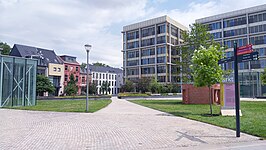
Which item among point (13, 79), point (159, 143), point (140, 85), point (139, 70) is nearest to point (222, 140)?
point (159, 143)

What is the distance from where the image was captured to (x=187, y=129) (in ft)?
36.3

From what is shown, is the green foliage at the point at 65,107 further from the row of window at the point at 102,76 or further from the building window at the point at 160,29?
the row of window at the point at 102,76

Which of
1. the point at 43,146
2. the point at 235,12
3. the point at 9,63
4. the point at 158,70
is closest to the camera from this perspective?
the point at 43,146

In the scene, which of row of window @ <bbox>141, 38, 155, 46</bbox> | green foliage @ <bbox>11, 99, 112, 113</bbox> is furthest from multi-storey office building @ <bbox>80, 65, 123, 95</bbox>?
green foliage @ <bbox>11, 99, 112, 113</bbox>

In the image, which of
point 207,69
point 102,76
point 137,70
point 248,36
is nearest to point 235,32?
point 248,36

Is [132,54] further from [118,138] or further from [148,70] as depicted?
[118,138]

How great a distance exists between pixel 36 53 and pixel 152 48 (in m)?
35.2

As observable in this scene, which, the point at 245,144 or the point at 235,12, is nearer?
the point at 245,144

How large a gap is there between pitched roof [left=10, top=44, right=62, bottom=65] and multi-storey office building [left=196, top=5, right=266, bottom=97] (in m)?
41.8

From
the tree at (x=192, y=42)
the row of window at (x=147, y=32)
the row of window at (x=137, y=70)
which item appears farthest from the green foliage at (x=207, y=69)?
the row of window at (x=147, y=32)

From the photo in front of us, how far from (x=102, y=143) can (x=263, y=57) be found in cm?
6244

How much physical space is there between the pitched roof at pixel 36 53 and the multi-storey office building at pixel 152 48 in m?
24.7

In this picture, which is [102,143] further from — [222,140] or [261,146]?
[261,146]

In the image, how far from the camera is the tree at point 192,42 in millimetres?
34188
